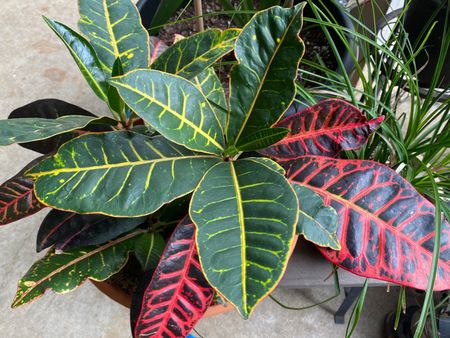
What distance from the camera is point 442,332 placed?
977 mm

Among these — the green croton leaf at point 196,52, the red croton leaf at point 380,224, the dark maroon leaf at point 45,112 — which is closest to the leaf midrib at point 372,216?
the red croton leaf at point 380,224

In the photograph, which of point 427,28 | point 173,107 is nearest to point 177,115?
point 173,107

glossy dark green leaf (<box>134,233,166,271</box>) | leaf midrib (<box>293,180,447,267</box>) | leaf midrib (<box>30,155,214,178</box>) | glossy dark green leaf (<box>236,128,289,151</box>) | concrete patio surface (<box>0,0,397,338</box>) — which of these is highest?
leaf midrib (<box>30,155,214,178</box>)

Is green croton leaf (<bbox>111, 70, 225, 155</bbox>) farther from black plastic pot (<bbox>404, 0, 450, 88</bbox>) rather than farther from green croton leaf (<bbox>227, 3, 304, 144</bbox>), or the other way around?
black plastic pot (<bbox>404, 0, 450, 88</bbox>)

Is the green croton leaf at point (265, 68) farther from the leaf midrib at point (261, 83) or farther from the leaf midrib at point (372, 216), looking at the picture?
the leaf midrib at point (372, 216)

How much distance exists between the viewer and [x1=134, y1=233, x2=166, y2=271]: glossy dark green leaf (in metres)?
0.65

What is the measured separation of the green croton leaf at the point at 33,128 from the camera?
49 cm

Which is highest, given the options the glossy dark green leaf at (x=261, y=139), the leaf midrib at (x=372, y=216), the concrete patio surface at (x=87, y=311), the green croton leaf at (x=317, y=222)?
the glossy dark green leaf at (x=261, y=139)

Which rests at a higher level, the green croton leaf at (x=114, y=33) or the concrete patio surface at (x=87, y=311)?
the green croton leaf at (x=114, y=33)

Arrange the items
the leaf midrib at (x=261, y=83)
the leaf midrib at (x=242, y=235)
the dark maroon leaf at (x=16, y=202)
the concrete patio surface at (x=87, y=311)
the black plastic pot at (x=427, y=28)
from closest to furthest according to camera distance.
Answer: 1. the leaf midrib at (x=242, y=235)
2. the leaf midrib at (x=261, y=83)
3. the dark maroon leaf at (x=16, y=202)
4. the black plastic pot at (x=427, y=28)
5. the concrete patio surface at (x=87, y=311)

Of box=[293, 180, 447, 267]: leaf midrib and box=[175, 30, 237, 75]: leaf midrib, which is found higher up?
box=[175, 30, 237, 75]: leaf midrib

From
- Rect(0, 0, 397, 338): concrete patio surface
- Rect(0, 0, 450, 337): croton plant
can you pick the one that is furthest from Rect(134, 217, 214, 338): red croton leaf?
Rect(0, 0, 397, 338): concrete patio surface

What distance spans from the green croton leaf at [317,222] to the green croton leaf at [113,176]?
0.13 meters

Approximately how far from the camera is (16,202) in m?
0.65
